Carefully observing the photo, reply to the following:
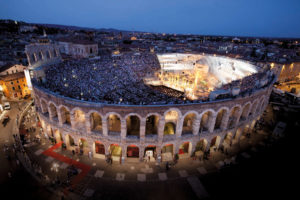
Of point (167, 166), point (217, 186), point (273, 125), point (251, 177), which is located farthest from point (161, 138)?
point (273, 125)

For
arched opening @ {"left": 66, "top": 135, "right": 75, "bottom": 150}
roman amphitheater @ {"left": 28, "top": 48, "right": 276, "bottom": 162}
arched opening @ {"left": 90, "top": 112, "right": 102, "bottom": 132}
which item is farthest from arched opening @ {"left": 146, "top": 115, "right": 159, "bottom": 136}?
arched opening @ {"left": 66, "top": 135, "right": 75, "bottom": 150}

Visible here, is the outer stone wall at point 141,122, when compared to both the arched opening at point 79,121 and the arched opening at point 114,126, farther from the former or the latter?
the arched opening at point 114,126

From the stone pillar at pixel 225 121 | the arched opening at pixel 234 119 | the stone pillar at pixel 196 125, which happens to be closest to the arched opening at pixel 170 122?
the stone pillar at pixel 196 125

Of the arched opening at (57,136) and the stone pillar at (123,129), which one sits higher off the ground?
the stone pillar at (123,129)

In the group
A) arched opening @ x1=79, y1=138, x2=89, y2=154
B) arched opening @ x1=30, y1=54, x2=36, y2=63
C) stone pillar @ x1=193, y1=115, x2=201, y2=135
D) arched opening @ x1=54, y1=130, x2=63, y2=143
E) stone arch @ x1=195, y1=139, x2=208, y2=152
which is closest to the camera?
stone pillar @ x1=193, y1=115, x2=201, y2=135

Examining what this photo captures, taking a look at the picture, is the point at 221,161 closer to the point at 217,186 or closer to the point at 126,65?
the point at 217,186

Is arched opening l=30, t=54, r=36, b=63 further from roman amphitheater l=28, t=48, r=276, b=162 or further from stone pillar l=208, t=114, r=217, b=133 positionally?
stone pillar l=208, t=114, r=217, b=133
